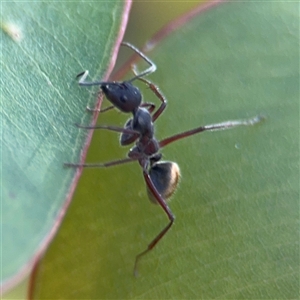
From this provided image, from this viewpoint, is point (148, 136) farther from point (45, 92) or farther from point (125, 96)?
point (45, 92)

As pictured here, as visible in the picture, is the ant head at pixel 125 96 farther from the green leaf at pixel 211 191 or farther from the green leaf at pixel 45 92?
the green leaf at pixel 45 92

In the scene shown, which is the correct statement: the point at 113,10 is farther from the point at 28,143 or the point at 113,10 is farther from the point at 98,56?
the point at 28,143

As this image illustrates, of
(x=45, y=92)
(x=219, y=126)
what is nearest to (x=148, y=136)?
(x=219, y=126)

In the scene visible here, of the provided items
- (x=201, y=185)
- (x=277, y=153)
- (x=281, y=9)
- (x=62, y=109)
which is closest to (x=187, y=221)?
(x=201, y=185)

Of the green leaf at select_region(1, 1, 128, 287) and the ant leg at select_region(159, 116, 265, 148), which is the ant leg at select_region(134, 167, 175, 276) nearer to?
the ant leg at select_region(159, 116, 265, 148)

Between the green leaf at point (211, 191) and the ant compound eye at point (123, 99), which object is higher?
the ant compound eye at point (123, 99)

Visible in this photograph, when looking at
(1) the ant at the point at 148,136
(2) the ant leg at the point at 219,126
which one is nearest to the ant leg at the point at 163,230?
(1) the ant at the point at 148,136

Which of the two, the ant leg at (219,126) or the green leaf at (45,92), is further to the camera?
the ant leg at (219,126)

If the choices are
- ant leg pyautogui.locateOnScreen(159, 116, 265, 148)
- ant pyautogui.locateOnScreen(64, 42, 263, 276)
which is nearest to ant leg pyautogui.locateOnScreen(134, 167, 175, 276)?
ant pyautogui.locateOnScreen(64, 42, 263, 276)
